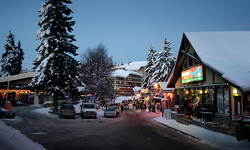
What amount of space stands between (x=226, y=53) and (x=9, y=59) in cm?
5051

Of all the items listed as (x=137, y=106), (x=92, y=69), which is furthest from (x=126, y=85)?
(x=92, y=69)

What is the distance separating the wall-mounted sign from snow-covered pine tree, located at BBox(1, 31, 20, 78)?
1811 inches

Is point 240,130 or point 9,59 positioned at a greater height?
point 9,59

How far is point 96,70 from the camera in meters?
37.1

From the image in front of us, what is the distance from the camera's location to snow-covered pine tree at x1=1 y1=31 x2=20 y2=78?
2016 inches

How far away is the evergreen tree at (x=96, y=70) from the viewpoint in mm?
36812

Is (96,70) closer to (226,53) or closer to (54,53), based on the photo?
(54,53)

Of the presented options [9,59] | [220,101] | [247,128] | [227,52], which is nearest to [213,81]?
[220,101]

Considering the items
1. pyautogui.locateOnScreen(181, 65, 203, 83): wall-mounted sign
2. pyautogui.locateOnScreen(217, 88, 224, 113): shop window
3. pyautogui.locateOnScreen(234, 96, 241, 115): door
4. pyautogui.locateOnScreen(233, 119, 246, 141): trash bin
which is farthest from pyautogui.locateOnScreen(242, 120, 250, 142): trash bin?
pyautogui.locateOnScreen(181, 65, 203, 83): wall-mounted sign

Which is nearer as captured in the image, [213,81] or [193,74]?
[213,81]

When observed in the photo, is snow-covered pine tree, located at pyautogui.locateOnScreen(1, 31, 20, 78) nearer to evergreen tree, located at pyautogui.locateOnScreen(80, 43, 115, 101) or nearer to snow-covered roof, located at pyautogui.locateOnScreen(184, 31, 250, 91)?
evergreen tree, located at pyautogui.locateOnScreen(80, 43, 115, 101)

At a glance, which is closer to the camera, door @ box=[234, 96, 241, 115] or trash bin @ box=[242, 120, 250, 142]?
trash bin @ box=[242, 120, 250, 142]

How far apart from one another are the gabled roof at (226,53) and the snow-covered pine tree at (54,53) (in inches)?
575

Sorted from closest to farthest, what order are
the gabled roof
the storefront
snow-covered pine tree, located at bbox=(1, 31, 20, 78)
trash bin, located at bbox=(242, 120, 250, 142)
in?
trash bin, located at bbox=(242, 120, 250, 142), the storefront, the gabled roof, snow-covered pine tree, located at bbox=(1, 31, 20, 78)
